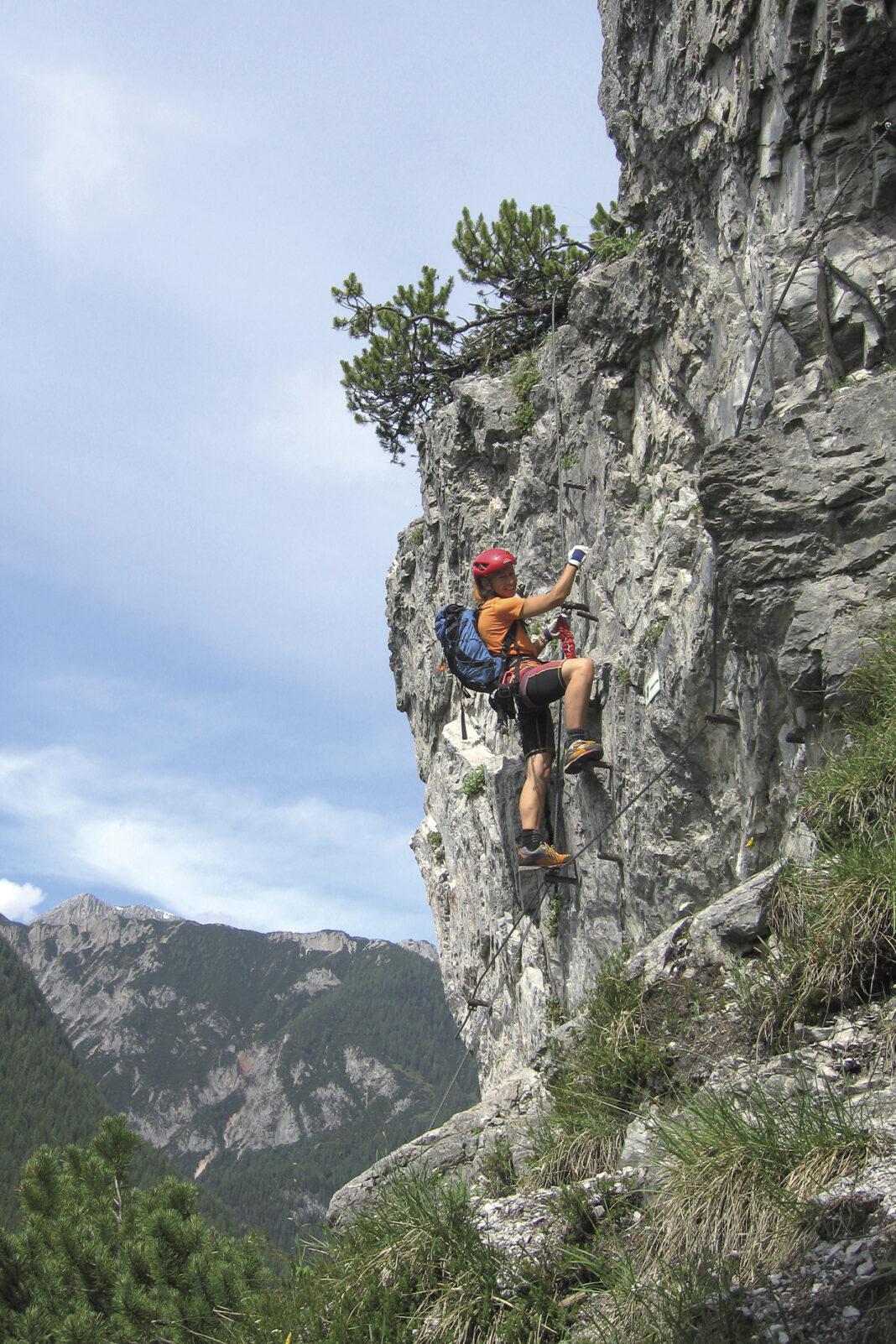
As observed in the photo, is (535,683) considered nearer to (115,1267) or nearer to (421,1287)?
(421,1287)

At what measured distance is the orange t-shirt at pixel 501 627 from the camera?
10312mm

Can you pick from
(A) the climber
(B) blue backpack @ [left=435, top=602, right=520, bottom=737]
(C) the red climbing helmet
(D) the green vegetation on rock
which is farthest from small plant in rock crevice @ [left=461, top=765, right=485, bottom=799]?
(D) the green vegetation on rock

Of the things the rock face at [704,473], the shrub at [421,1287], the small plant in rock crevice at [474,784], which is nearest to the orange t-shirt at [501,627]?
the rock face at [704,473]

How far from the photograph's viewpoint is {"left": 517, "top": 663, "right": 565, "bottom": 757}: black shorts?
9.86m

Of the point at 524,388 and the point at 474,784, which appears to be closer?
the point at 474,784

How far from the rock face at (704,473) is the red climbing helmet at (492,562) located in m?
0.96

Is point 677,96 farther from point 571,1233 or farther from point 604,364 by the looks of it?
point 571,1233

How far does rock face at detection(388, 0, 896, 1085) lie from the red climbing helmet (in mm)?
956

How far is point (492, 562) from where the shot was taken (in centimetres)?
1048

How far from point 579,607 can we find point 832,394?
4195 millimetres

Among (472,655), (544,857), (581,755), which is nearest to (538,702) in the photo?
(581,755)

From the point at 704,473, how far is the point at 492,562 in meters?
4.00

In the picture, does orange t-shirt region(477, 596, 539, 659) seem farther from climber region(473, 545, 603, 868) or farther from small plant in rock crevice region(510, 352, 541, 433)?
small plant in rock crevice region(510, 352, 541, 433)

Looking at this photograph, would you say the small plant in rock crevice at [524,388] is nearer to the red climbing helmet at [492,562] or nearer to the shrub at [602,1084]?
the red climbing helmet at [492,562]
